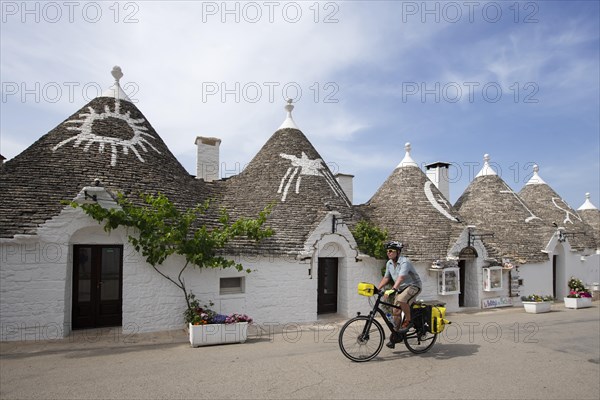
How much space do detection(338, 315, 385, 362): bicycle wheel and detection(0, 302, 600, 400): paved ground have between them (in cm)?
17

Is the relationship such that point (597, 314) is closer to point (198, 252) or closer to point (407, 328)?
point (407, 328)

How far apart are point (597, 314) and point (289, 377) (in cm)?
1250

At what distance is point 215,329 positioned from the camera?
7.93m

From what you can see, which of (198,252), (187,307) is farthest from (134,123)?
(187,307)

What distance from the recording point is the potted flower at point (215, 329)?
7.77m

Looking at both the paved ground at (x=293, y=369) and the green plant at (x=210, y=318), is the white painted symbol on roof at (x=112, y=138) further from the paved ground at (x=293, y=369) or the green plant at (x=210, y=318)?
the paved ground at (x=293, y=369)

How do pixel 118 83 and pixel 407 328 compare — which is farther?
pixel 118 83

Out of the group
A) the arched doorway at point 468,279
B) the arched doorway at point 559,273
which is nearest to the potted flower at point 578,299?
the arched doorway at point 559,273

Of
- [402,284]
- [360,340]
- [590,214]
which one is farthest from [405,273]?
[590,214]

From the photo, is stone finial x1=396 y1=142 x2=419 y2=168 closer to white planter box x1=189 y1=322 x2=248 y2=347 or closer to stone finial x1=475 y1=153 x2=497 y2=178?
stone finial x1=475 y1=153 x2=497 y2=178

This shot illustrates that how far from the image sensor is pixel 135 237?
9.10 meters

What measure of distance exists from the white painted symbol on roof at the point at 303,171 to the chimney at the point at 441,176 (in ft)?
23.7

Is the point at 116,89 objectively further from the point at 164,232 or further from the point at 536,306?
the point at 536,306

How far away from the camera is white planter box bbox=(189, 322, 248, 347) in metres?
7.76
